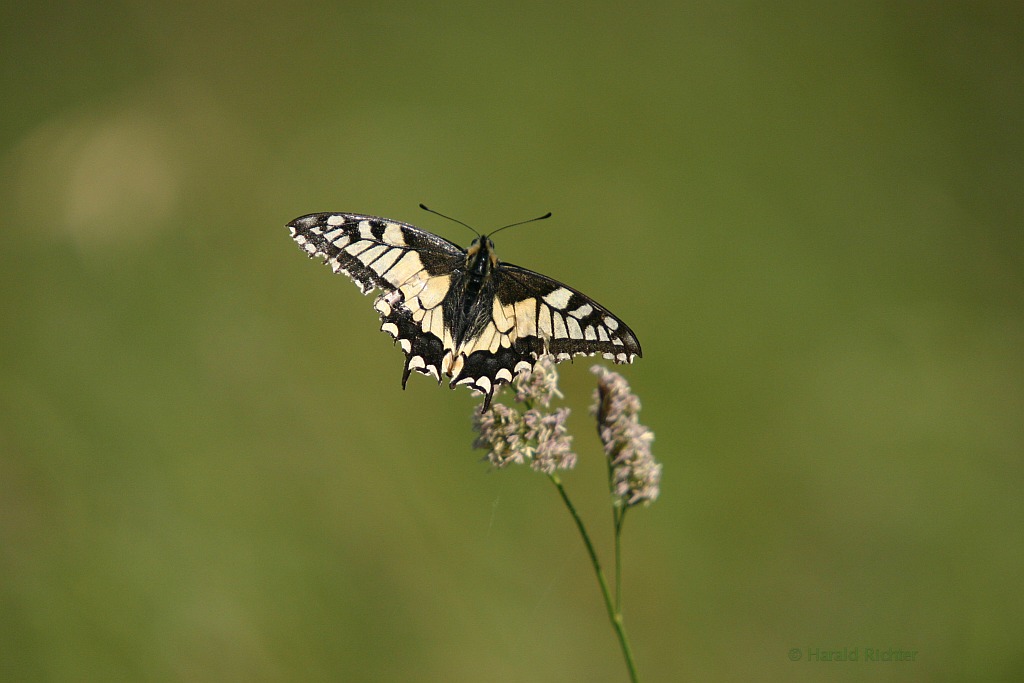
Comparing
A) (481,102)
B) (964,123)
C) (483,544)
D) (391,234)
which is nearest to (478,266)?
(391,234)

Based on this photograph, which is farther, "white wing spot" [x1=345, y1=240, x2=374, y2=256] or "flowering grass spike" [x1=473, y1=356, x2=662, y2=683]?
"white wing spot" [x1=345, y1=240, x2=374, y2=256]

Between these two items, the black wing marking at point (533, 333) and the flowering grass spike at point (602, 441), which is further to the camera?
the black wing marking at point (533, 333)

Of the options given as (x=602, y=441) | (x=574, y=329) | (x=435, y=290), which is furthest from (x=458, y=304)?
(x=602, y=441)

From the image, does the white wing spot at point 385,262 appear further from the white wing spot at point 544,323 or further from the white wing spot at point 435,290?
the white wing spot at point 544,323

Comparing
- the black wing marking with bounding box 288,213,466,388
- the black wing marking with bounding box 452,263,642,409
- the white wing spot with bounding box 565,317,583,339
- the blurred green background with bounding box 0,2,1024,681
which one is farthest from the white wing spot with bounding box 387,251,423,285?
the blurred green background with bounding box 0,2,1024,681

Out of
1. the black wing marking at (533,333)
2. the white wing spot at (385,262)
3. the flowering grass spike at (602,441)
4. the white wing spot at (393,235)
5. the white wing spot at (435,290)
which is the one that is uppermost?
the white wing spot at (393,235)

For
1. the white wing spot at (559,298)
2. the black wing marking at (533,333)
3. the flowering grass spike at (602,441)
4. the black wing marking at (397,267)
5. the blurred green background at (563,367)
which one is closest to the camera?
the flowering grass spike at (602,441)

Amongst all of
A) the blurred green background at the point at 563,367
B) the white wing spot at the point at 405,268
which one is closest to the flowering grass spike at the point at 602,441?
the white wing spot at the point at 405,268

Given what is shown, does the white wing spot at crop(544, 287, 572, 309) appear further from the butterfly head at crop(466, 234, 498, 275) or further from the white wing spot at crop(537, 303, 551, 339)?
the butterfly head at crop(466, 234, 498, 275)
